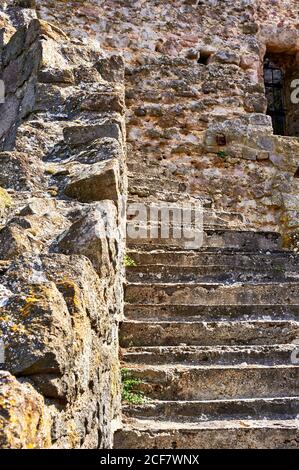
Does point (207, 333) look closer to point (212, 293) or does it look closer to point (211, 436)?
point (212, 293)

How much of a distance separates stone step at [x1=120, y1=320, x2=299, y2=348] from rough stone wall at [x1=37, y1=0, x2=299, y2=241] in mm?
3667

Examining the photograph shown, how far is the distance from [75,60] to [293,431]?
11.8 feet

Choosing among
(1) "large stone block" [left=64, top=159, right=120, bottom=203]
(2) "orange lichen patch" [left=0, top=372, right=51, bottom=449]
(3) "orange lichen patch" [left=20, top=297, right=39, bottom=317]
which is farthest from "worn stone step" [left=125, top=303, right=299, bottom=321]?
(2) "orange lichen patch" [left=0, top=372, right=51, bottom=449]

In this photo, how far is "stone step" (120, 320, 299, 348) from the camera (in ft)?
12.0

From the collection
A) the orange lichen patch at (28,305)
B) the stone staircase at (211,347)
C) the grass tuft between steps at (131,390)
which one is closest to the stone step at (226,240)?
the stone staircase at (211,347)

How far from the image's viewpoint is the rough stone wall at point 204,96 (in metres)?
7.55

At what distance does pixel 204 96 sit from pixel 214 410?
220 inches

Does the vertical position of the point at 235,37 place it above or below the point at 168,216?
above

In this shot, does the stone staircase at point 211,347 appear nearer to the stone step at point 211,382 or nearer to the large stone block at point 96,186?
the stone step at point 211,382

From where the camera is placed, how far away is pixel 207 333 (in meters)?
3.71

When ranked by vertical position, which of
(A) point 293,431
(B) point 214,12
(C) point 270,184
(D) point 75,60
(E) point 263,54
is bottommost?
(A) point 293,431

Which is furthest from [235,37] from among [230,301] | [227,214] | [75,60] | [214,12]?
[230,301]
